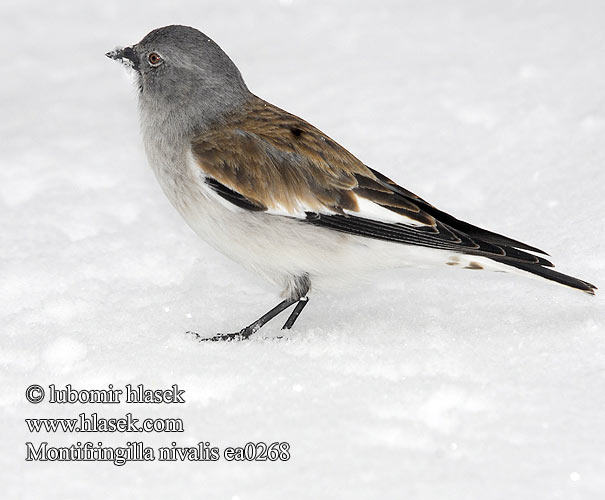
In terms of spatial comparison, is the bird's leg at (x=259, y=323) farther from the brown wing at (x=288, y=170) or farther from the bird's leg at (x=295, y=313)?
the brown wing at (x=288, y=170)

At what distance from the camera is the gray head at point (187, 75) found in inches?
209

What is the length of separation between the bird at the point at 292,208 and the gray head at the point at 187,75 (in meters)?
0.01

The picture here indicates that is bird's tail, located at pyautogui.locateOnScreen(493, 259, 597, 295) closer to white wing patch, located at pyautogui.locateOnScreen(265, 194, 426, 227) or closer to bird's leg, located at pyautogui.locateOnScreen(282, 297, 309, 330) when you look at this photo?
white wing patch, located at pyautogui.locateOnScreen(265, 194, 426, 227)

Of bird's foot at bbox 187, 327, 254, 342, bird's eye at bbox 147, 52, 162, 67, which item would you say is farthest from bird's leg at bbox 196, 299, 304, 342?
bird's eye at bbox 147, 52, 162, 67

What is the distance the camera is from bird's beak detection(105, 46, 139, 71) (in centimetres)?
549

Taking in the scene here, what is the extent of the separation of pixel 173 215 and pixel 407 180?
1.68 m

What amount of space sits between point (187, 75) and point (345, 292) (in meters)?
1.46

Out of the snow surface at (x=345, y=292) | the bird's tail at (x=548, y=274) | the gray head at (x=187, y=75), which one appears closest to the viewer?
the snow surface at (x=345, y=292)

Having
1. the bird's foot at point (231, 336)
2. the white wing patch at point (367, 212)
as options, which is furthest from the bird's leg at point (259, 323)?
the white wing patch at point (367, 212)

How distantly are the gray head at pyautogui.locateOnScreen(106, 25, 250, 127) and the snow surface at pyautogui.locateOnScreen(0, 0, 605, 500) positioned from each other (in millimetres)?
514

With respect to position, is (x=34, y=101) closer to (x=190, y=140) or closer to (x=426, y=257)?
(x=190, y=140)

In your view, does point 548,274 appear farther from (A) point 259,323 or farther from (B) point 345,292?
(A) point 259,323

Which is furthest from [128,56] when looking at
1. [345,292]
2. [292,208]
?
[345,292]

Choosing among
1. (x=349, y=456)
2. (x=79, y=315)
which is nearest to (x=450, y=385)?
(x=349, y=456)
